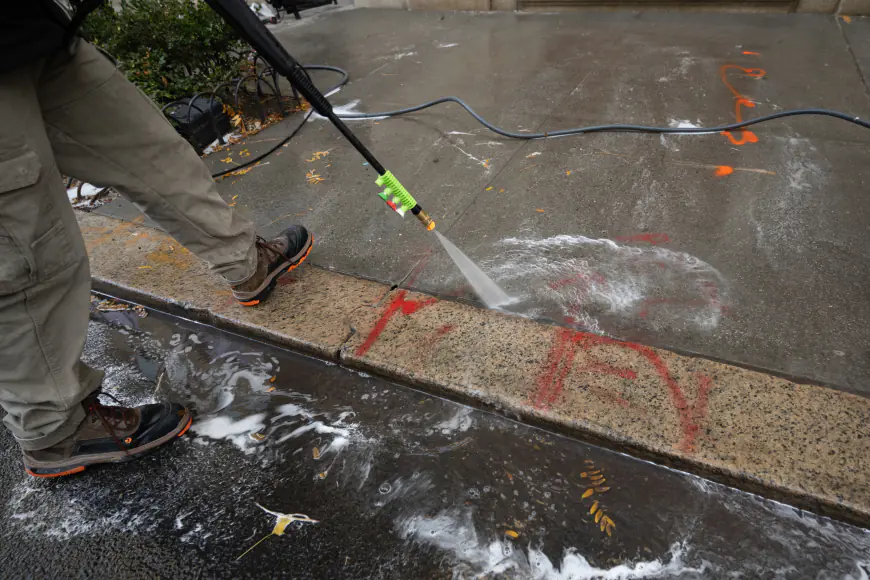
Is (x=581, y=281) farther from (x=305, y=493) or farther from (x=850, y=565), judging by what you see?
(x=305, y=493)

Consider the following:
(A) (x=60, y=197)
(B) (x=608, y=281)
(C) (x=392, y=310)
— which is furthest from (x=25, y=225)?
(B) (x=608, y=281)

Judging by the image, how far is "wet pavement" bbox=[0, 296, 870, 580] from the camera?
147 cm

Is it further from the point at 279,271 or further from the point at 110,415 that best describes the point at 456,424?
the point at 110,415

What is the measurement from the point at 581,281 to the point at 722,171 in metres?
1.34

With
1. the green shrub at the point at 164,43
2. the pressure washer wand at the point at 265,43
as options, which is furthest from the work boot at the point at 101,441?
the green shrub at the point at 164,43

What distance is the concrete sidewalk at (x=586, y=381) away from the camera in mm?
1537

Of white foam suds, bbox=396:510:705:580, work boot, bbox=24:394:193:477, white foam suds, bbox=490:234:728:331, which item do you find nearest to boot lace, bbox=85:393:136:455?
work boot, bbox=24:394:193:477

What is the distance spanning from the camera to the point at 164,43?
13.2ft

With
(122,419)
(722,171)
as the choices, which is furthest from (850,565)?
(122,419)

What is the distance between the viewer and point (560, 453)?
1.73 meters

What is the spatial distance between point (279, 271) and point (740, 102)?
3.42m

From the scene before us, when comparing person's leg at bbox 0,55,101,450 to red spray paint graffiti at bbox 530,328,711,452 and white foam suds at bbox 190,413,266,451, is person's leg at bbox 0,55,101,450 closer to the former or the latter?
white foam suds at bbox 190,413,266,451

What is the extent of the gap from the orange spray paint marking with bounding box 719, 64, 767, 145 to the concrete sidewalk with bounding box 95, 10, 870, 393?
2 centimetres

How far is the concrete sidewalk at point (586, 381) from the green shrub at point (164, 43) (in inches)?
87.2
